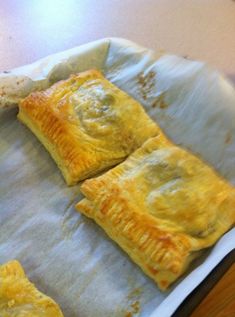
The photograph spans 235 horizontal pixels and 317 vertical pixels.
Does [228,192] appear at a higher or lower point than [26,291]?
higher

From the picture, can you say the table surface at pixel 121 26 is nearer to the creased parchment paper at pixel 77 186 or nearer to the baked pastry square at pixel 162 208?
the creased parchment paper at pixel 77 186

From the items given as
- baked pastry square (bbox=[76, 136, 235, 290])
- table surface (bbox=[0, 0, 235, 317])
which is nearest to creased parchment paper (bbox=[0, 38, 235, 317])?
baked pastry square (bbox=[76, 136, 235, 290])

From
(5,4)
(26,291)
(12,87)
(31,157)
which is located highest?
(5,4)

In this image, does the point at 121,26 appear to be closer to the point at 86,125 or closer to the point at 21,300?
the point at 86,125

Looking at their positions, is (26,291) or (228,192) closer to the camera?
(26,291)

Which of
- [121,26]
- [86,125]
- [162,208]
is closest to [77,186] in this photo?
[86,125]

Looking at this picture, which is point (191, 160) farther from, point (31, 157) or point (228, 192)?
point (31, 157)

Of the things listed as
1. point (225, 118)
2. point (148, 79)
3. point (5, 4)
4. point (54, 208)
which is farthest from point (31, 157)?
point (5, 4)
